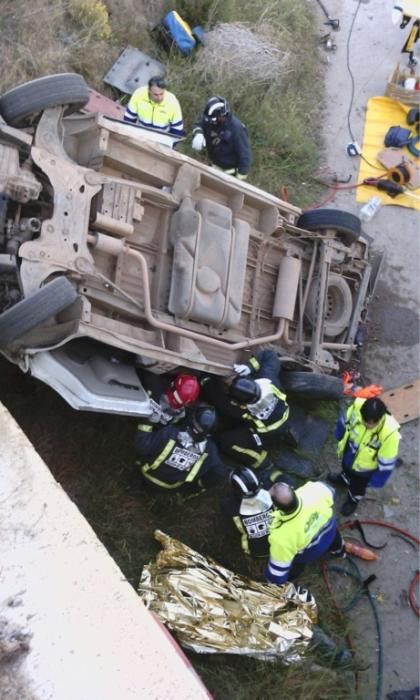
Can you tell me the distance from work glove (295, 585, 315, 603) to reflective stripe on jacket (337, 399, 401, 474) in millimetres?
1038

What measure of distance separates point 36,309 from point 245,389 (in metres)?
1.60

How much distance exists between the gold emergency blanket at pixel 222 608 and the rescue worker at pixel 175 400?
876 millimetres

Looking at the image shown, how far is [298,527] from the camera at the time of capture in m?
4.23

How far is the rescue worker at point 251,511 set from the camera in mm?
4539

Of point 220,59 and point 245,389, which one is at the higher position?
point 220,59

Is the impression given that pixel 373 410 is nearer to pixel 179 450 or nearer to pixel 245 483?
pixel 245 483

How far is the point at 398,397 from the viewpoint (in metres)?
6.39

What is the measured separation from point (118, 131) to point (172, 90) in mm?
2991

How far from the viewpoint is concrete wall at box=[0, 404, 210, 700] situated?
2754 millimetres

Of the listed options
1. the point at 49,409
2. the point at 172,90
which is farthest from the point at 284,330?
the point at 172,90

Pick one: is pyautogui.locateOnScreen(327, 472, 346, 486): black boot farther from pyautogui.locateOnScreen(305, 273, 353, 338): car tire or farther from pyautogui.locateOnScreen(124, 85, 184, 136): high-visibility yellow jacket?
pyautogui.locateOnScreen(124, 85, 184, 136): high-visibility yellow jacket

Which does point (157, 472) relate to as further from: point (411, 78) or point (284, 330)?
point (411, 78)

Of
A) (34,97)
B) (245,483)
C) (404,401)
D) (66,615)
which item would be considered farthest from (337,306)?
(66,615)

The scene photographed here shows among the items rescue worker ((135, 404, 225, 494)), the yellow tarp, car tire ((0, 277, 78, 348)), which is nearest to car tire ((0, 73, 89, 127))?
car tire ((0, 277, 78, 348))
